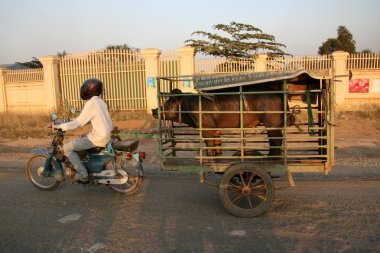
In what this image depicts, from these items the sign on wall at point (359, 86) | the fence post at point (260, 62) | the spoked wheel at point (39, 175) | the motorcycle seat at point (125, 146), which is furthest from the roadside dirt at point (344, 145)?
the fence post at point (260, 62)

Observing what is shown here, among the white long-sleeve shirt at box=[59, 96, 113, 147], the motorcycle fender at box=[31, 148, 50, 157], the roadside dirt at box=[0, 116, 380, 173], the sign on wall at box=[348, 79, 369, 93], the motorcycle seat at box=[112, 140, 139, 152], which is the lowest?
the roadside dirt at box=[0, 116, 380, 173]

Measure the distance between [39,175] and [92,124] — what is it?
54.2 inches

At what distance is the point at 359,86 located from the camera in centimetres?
1625

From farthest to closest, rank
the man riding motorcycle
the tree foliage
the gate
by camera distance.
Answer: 1. the tree foliage
2. the gate
3. the man riding motorcycle

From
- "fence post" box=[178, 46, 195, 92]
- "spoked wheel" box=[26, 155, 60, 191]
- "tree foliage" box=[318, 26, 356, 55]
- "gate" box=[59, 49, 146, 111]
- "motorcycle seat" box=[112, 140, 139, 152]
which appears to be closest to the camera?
"motorcycle seat" box=[112, 140, 139, 152]

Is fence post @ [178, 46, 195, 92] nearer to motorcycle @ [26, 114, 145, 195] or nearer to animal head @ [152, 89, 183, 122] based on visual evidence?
motorcycle @ [26, 114, 145, 195]

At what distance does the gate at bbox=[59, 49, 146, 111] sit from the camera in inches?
666

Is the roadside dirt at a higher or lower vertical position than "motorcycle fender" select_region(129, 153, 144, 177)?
lower

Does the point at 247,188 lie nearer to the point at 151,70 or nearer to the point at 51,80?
the point at 151,70

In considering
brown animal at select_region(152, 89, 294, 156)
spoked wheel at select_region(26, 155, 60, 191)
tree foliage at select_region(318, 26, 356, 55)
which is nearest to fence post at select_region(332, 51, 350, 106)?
brown animal at select_region(152, 89, 294, 156)

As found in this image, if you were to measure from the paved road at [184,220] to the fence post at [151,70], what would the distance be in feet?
34.9

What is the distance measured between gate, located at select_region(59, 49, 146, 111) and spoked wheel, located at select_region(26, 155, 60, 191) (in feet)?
36.3

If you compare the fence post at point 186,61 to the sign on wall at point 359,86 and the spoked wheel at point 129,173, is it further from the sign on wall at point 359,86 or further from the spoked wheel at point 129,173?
the spoked wheel at point 129,173

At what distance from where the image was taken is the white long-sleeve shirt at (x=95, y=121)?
17.1 feet
